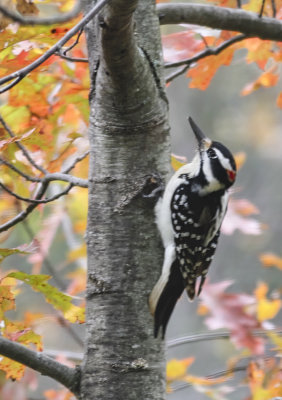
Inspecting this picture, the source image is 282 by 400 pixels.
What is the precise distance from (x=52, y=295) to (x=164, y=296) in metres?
0.43

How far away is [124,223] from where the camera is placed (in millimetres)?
2176

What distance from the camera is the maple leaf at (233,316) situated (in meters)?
3.13

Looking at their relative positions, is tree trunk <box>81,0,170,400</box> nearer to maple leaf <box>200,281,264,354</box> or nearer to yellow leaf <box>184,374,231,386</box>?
yellow leaf <box>184,374,231,386</box>

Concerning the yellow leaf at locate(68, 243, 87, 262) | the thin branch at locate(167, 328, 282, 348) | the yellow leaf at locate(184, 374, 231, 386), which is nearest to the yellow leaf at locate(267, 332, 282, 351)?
the thin branch at locate(167, 328, 282, 348)

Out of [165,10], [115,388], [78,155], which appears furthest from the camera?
[78,155]

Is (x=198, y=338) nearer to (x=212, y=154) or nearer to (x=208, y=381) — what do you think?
(x=208, y=381)

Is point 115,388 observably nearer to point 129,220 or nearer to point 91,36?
point 129,220

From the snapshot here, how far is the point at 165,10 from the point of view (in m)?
2.50

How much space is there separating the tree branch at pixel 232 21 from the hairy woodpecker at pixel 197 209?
0.55 meters

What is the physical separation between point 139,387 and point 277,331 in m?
1.16

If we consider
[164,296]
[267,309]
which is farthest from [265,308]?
[164,296]

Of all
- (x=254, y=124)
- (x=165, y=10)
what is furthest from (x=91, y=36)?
(x=254, y=124)

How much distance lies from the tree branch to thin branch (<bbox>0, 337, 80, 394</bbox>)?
1460 millimetres

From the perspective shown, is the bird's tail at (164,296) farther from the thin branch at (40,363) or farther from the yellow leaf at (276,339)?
the yellow leaf at (276,339)
